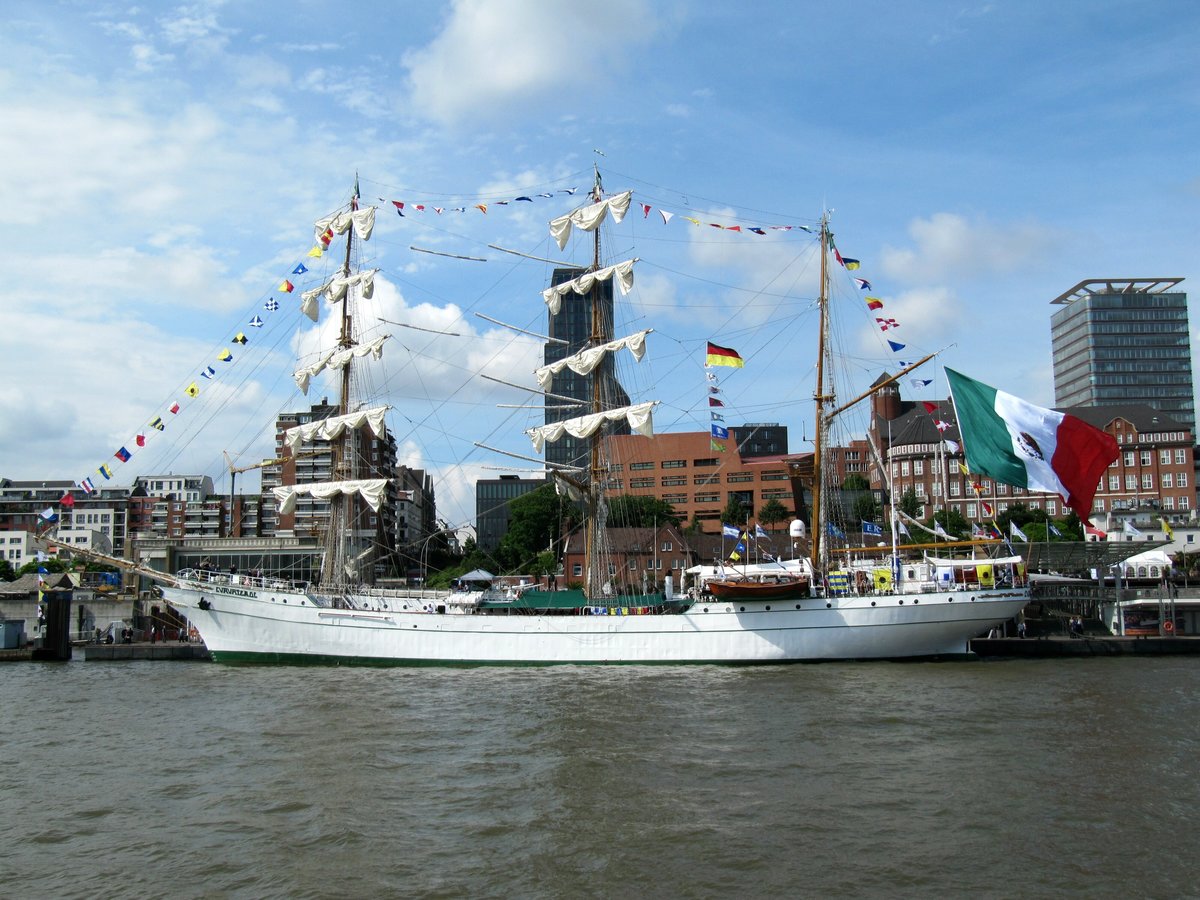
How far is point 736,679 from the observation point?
125 feet

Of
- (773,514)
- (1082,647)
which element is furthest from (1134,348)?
(1082,647)

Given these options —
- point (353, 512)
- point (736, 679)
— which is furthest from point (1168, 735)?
point (353, 512)

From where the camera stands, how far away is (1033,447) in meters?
38.7

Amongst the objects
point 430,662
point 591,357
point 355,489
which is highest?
point 591,357

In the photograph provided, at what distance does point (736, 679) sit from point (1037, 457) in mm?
14290

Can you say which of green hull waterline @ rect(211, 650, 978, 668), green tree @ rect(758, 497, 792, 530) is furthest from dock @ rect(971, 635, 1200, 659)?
green tree @ rect(758, 497, 792, 530)

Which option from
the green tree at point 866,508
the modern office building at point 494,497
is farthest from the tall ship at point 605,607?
the modern office building at point 494,497

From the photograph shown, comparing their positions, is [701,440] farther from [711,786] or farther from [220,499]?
[711,786]

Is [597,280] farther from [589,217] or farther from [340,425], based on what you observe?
[340,425]

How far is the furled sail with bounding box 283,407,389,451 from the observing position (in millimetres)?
51812

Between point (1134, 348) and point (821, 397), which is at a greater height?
point (1134, 348)

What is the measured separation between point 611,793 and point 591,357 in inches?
1353

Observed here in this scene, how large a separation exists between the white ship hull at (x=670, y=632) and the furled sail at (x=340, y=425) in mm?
10056

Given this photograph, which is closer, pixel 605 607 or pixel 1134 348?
pixel 605 607
